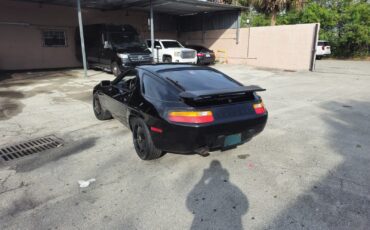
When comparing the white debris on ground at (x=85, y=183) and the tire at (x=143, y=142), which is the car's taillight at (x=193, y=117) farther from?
the white debris on ground at (x=85, y=183)

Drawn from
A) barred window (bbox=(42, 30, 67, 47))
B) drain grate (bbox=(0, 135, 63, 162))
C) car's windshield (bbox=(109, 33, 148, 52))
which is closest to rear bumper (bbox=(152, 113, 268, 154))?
drain grate (bbox=(0, 135, 63, 162))

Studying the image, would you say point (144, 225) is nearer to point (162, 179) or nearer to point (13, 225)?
point (162, 179)

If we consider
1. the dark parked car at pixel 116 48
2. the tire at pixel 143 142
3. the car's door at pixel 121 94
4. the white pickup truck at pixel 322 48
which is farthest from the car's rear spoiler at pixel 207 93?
the white pickup truck at pixel 322 48

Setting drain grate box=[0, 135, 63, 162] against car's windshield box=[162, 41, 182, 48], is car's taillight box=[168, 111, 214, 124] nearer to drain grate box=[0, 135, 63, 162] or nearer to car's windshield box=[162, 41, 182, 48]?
drain grate box=[0, 135, 63, 162]

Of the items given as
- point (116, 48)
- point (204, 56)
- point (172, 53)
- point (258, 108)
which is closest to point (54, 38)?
point (116, 48)

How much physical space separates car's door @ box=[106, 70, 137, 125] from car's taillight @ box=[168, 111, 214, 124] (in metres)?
1.25

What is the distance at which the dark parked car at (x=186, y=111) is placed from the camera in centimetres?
315

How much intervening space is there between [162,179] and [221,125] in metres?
1.03

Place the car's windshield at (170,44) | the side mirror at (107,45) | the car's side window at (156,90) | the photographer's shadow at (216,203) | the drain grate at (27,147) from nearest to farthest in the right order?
the photographer's shadow at (216,203) → the car's side window at (156,90) → the drain grate at (27,147) → the side mirror at (107,45) → the car's windshield at (170,44)

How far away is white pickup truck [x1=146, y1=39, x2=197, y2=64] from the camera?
15492mm

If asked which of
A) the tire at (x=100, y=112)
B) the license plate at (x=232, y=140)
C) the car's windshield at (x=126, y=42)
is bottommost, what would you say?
the tire at (x=100, y=112)

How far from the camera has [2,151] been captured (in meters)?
4.30

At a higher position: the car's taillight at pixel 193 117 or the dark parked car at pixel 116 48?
the dark parked car at pixel 116 48

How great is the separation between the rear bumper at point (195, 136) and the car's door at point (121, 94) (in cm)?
113
